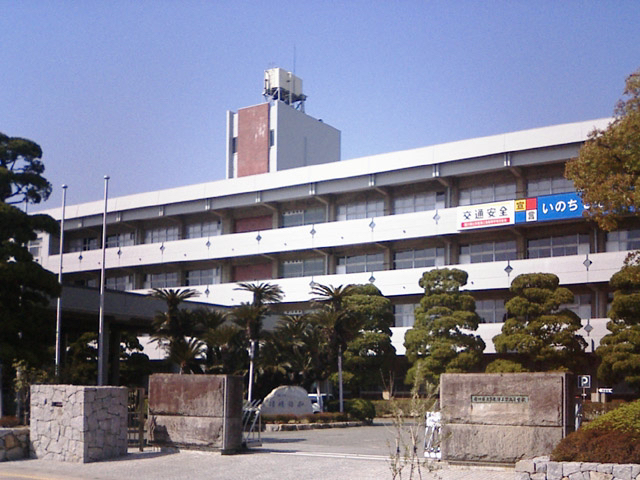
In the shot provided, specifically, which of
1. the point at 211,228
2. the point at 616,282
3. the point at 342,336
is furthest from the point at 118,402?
the point at 211,228

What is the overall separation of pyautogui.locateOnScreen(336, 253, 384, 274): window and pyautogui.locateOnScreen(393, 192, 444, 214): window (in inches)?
133

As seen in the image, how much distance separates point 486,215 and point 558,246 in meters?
4.48

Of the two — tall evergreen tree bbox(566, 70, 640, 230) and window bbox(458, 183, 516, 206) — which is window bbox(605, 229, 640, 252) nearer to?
window bbox(458, 183, 516, 206)

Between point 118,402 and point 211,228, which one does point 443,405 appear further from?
point 211,228

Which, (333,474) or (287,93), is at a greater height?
(287,93)

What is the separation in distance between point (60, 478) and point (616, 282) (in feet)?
90.3

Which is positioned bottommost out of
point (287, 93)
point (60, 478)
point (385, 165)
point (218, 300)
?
point (60, 478)

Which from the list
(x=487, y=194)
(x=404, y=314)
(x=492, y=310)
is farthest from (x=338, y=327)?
(x=487, y=194)

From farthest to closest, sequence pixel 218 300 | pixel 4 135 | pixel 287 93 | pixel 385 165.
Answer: pixel 287 93, pixel 218 300, pixel 385 165, pixel 4 135

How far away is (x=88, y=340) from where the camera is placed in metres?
47.1

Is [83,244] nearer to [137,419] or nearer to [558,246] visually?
[558,246]

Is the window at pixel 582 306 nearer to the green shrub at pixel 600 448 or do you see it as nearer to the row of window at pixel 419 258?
the row of window at pixel 419 258

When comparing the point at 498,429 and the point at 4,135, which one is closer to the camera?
the point at 498,429

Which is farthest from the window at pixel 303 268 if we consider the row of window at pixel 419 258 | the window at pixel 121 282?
the window at pixel 121 282
